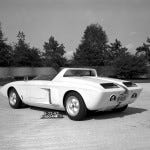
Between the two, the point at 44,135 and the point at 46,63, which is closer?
the point at 44,135

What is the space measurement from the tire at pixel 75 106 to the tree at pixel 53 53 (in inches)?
1721

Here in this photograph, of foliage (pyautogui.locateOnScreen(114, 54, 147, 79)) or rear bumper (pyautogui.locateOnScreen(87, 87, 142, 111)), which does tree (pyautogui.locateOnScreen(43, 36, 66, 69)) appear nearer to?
foliage (pyautogui.locateOnScreen(114, 54, 147, 79))

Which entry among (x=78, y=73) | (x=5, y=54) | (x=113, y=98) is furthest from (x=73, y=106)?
(x=5, y=54)

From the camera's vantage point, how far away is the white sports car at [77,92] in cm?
721

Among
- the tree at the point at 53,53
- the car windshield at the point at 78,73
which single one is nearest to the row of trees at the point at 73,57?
the tree at the point at 53,53

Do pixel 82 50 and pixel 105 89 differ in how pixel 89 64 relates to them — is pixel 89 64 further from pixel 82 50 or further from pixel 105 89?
pixel 105 89

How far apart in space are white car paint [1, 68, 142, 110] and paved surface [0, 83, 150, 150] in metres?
0.43

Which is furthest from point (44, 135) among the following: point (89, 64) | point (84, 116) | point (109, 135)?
point (89, 64)

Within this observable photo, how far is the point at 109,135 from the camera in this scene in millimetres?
5820

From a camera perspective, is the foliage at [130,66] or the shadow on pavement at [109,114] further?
the foliage at [130,66]

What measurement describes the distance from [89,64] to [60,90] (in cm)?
4388

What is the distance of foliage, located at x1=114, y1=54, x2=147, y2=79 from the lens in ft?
139

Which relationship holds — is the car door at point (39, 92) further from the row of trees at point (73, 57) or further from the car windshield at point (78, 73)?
the row of trees at point (73, 57)

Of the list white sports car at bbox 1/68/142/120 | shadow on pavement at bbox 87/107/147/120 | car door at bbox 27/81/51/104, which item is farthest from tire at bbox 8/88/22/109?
shadow on pavement at bbox 87/107/147/120
